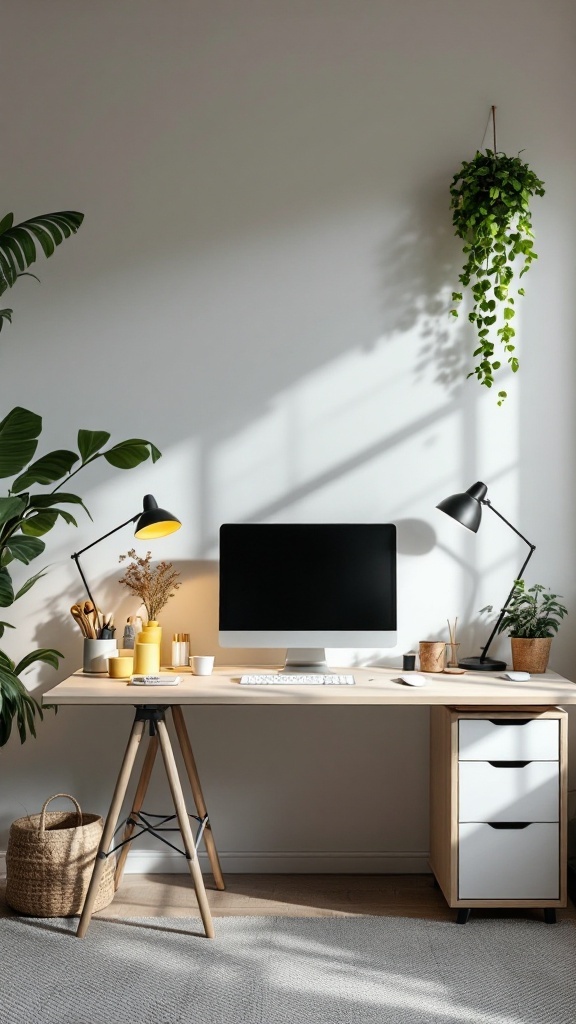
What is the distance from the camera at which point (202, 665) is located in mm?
2979

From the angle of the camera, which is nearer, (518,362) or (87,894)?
(87,894)

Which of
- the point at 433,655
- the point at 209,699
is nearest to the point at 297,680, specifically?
the point at 209,699

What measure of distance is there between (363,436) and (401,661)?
2.72 feet

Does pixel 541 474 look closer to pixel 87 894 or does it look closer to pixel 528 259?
pixel 528 259

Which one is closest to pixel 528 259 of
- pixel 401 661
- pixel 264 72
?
pixel 264 72

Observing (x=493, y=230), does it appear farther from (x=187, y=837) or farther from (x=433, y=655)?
(x=187, y=837)

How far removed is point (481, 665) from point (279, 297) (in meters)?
1.50

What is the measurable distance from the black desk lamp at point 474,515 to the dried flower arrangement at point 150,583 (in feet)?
3.23

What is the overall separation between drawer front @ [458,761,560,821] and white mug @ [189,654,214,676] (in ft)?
2.82

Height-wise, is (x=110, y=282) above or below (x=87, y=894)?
above

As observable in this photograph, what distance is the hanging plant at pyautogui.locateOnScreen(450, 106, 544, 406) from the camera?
314 centimetres

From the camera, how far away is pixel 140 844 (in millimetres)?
3213

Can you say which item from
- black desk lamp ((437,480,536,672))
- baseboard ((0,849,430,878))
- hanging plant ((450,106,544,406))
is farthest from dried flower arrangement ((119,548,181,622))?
hanging plant ((450,106,544,406))

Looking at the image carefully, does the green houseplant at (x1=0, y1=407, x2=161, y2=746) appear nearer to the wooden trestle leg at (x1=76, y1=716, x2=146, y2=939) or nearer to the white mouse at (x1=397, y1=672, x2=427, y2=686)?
the wooden trestle leg at (x1=76, y1=716, x2=146, y2=939)
